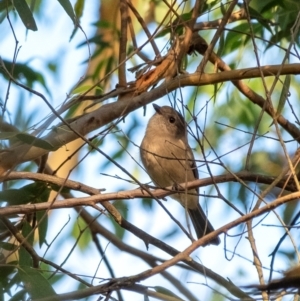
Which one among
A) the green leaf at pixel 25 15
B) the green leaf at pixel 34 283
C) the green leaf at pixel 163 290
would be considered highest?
the green leaf at pixel 25 15

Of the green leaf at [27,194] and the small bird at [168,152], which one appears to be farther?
the small bird at [168,152]

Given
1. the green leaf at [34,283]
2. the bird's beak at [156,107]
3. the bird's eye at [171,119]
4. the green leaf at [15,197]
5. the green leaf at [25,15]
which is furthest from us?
the bird's beak at [156,107]

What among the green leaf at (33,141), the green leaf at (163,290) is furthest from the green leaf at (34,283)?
the green leaf at (33,141)

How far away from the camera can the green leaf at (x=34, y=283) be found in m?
2.78

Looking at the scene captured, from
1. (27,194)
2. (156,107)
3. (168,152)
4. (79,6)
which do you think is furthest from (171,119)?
(27,194)

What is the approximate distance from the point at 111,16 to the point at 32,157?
2526 millimetres

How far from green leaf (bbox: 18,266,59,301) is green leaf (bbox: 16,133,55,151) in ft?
1.59

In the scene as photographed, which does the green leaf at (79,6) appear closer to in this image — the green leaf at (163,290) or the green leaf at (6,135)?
the green leaf at (6,135)

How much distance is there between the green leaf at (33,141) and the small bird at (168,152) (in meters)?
1.84

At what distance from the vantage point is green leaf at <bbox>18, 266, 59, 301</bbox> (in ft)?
9.12

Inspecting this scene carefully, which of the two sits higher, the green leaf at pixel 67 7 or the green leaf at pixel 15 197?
the green leaf at pixel 67 7

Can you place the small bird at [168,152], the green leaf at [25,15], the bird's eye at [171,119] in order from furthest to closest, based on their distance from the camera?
the bird's eye at [171,119]
the small bird at [168,152]
the green leaf at [25,15]

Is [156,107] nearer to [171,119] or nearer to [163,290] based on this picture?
[171,119]

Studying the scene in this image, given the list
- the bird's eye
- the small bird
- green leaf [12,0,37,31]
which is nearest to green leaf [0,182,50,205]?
green leaf [12,0,37,31]
